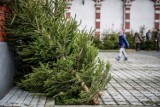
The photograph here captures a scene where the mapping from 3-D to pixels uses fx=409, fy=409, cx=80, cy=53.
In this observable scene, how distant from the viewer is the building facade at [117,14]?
1432 inches

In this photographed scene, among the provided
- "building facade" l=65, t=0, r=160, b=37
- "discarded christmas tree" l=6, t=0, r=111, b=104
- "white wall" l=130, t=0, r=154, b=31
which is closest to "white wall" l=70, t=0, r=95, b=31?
"building facade" l=65, t=0, r=160, b=37

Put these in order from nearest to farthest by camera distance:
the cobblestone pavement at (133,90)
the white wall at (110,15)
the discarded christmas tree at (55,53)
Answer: the discarded christmas tree at (55,53) < the cobblestone pavement at (133,90) < the white wall at (110,15)

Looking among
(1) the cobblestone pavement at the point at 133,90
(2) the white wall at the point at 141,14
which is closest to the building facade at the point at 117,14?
(2) the white wall at the point at 141,14

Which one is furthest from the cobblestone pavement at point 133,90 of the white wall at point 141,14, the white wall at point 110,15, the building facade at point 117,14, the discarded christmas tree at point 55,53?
the white wall at point 141,14

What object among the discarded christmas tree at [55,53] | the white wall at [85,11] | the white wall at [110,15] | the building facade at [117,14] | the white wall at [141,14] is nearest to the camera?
the discarded christmas tree at [55,53]

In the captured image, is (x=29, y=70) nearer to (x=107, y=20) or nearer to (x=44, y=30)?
(x=44, y=30)

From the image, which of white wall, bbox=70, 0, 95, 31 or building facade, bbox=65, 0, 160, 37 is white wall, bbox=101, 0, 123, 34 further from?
white wall, bbox=70, 0, 95, 31

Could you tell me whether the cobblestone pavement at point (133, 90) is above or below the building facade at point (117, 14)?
below

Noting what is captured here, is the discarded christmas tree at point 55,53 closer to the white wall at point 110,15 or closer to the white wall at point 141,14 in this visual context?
the white wall at point 110,15

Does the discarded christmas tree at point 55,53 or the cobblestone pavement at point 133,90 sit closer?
the discarded christmas tree at point 55,53

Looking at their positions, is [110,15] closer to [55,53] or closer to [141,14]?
[141,14]

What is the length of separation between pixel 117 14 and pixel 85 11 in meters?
2.91

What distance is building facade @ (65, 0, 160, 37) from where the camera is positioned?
36.4m

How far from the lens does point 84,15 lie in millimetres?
36344
